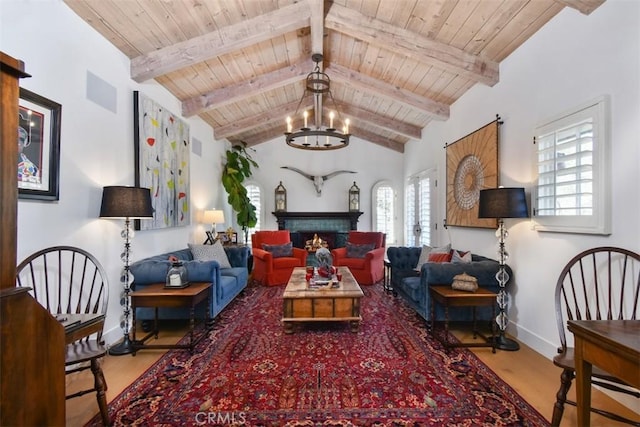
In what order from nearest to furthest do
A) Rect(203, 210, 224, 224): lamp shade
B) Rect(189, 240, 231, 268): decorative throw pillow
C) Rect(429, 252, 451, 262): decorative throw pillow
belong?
Rect(429, 252, 451, 262): decorative throw pillow → Rect(189, 240, 231, 268): decorative throw pillow → Rect(203, 210, 224, 224): lamp shade

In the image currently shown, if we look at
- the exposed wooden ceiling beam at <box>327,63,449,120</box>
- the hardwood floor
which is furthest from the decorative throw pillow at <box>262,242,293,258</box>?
the exposed wooden ceiling beam at <box>327,63,449,120</box>

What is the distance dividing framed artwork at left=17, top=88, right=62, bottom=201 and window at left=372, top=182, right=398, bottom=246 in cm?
643

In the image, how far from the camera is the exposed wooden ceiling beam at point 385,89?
186 inches

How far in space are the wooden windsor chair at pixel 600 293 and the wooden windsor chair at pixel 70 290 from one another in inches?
107

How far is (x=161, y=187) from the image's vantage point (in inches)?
159

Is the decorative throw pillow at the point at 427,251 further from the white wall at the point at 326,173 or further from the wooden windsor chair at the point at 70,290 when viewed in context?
the wooden windsor chair at the point at 70,290

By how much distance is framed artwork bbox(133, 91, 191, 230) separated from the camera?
3545 mm

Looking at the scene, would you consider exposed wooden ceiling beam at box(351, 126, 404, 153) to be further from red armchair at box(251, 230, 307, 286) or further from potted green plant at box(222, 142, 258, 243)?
red armchair at box(251, 230, 307, 286)

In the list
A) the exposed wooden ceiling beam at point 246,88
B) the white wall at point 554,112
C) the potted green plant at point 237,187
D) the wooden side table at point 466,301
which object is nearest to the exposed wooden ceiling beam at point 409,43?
the white wall at point 554,112

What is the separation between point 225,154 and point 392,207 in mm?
4332

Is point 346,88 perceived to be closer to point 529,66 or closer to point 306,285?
point 529,66

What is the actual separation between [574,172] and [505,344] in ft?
5.56

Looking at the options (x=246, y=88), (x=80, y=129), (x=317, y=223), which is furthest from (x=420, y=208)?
(x=80, y=129)

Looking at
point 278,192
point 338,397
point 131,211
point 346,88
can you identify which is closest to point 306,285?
point 338,397
